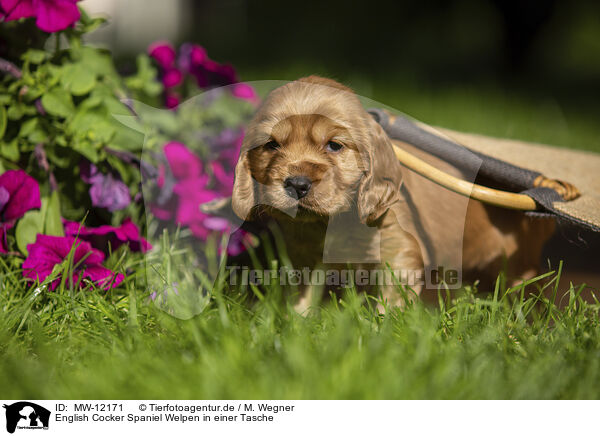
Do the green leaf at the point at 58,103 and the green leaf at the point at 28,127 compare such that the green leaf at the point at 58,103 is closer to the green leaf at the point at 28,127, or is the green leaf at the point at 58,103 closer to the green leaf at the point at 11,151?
the green leaf at the point at 28,127

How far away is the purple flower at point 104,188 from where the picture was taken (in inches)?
88.8

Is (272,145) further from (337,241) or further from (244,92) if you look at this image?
(244,92)

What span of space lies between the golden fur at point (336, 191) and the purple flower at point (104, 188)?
64 centimetres

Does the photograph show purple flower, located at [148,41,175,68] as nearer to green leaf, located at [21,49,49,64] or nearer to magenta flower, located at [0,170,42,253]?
green leaf, located at [21,49,49,64]

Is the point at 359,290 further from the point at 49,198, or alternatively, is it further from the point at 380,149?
the point at 49,198

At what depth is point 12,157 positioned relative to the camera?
7.08ft

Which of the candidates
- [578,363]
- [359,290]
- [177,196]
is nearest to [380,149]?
[359,290]

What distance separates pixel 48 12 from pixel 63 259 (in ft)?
2.96

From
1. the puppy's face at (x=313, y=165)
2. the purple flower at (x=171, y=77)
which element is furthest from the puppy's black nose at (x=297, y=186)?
the purple flower at (x=171, y=77)

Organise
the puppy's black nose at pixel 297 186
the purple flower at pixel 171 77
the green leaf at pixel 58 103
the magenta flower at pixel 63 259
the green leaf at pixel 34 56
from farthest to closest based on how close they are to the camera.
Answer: the purple flower at pixel 171 77 < the green leaf at pixel 34 56 < the green leaf at pixel 58 103 < the magenta flower at pixel 63 259 < the puppy's black nose at pixel 297 186

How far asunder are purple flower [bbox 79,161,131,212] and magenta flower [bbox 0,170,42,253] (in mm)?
211

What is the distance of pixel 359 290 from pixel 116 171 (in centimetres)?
109

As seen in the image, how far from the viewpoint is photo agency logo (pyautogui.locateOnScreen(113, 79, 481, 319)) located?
68.6 inches
